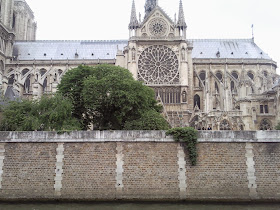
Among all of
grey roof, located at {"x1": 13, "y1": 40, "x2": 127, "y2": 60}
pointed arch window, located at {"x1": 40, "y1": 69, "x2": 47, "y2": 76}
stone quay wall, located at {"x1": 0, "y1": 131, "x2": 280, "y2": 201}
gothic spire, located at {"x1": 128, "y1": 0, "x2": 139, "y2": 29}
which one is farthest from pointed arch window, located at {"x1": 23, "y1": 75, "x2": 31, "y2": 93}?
stone quay wall, located at {"x1": 0, "y1": 131, "x2": 280, "y2": 201}

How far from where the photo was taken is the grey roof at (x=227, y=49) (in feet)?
178

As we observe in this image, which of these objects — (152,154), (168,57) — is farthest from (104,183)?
(168,57)

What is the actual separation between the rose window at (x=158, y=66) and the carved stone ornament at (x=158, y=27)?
205 centimetres

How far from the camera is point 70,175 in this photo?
52.9ft

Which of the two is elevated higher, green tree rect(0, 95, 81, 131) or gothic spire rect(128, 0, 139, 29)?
gothic spire rect(128, 0, 139, 29)

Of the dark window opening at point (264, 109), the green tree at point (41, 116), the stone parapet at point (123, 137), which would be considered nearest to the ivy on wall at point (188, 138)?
the stone parapet at point (123, 137)

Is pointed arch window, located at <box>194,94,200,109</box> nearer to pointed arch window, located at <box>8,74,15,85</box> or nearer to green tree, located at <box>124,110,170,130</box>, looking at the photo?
green tree, located at <box>124,110,170,130</box>

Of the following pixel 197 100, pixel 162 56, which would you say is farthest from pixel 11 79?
pixel 197 100

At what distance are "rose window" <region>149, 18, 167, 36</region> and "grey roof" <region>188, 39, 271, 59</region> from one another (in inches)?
411

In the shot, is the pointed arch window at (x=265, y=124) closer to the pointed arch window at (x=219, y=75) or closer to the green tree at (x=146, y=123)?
the pointed arch window at (x=219, y=75)

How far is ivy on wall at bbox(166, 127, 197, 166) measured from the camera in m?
16.0

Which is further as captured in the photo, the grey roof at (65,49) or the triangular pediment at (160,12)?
the grey roof at (65,49)

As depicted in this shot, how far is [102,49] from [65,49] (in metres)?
7.04

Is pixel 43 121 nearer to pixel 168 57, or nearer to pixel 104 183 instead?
pixel 104 183
